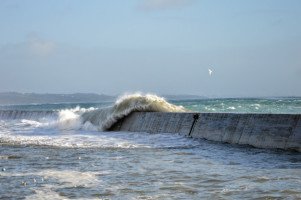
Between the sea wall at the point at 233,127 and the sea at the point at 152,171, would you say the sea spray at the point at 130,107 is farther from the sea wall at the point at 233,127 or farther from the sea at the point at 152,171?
the sea at the point at 152,171

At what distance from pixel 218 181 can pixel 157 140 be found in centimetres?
626

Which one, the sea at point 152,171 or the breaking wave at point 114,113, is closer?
the sea at point 152,171

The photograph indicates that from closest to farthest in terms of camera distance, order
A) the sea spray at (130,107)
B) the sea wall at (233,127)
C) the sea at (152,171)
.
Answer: the sea at (152,171), the sea wall at (233,127), the sea spray at (130,107)

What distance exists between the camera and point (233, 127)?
1087cm

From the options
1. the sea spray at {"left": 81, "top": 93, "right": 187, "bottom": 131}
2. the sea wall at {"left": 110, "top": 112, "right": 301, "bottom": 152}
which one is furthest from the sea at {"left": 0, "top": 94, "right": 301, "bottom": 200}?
the sea spray at {"left": 81, "top": 93, "right": 187, "bottom": 131}

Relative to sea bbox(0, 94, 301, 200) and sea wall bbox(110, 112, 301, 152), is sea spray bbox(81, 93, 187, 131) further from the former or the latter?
sea bbox(0, 94, 301, 200)

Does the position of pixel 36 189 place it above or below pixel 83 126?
above

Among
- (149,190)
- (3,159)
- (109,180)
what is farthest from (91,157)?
(149,190)

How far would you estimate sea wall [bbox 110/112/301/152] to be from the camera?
898 centimetres

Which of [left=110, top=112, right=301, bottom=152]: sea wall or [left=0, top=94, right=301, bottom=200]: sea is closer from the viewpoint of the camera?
[left=0, top=94, right=301, bottom=200]: sea

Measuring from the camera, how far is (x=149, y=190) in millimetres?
5191

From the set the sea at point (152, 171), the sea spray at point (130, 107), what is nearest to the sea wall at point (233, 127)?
the sea at point (152, 171)

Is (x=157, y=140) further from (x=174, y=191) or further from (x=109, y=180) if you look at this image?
(x=174, y=191)

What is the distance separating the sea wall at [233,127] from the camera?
898cm
